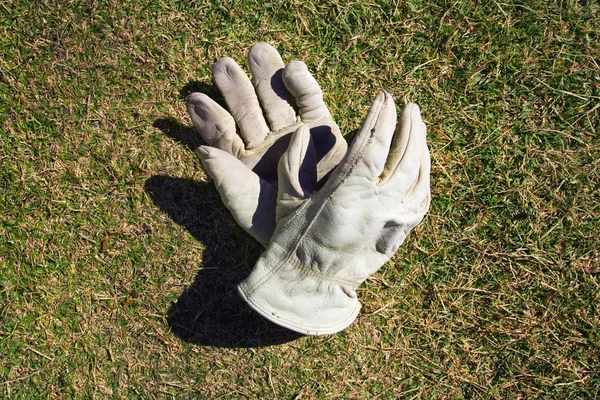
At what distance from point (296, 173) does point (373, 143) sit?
37cm

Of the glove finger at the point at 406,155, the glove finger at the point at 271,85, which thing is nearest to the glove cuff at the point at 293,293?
the glove finger at the point at 406,155

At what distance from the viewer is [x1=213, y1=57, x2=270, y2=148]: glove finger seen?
2.49m

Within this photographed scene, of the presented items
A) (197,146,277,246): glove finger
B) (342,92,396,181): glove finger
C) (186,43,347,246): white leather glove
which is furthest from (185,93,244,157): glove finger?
(342,92,396,181): glove finger

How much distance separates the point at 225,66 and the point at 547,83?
5.62 ft

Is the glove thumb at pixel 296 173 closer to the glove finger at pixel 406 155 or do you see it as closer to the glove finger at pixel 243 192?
the glove finger at pixel 243 192

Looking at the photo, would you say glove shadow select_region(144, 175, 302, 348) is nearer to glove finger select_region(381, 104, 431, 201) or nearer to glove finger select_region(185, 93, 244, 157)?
glove finger select_region(185, 93, 244, 157)

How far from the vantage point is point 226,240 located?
2670 mm

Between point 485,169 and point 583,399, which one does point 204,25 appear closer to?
point 485,169

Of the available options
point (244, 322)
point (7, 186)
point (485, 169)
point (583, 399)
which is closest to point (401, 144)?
point (485, 169)

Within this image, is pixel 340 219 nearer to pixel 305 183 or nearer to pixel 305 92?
pixel 305 183

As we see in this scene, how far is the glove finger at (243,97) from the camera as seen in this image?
8.16 ft

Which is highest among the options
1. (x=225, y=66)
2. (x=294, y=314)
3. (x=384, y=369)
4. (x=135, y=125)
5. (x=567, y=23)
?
(x=225, y=66)

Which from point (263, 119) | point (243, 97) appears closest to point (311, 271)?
point (263, 119)

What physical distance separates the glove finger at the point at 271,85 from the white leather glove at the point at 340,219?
0.35m
